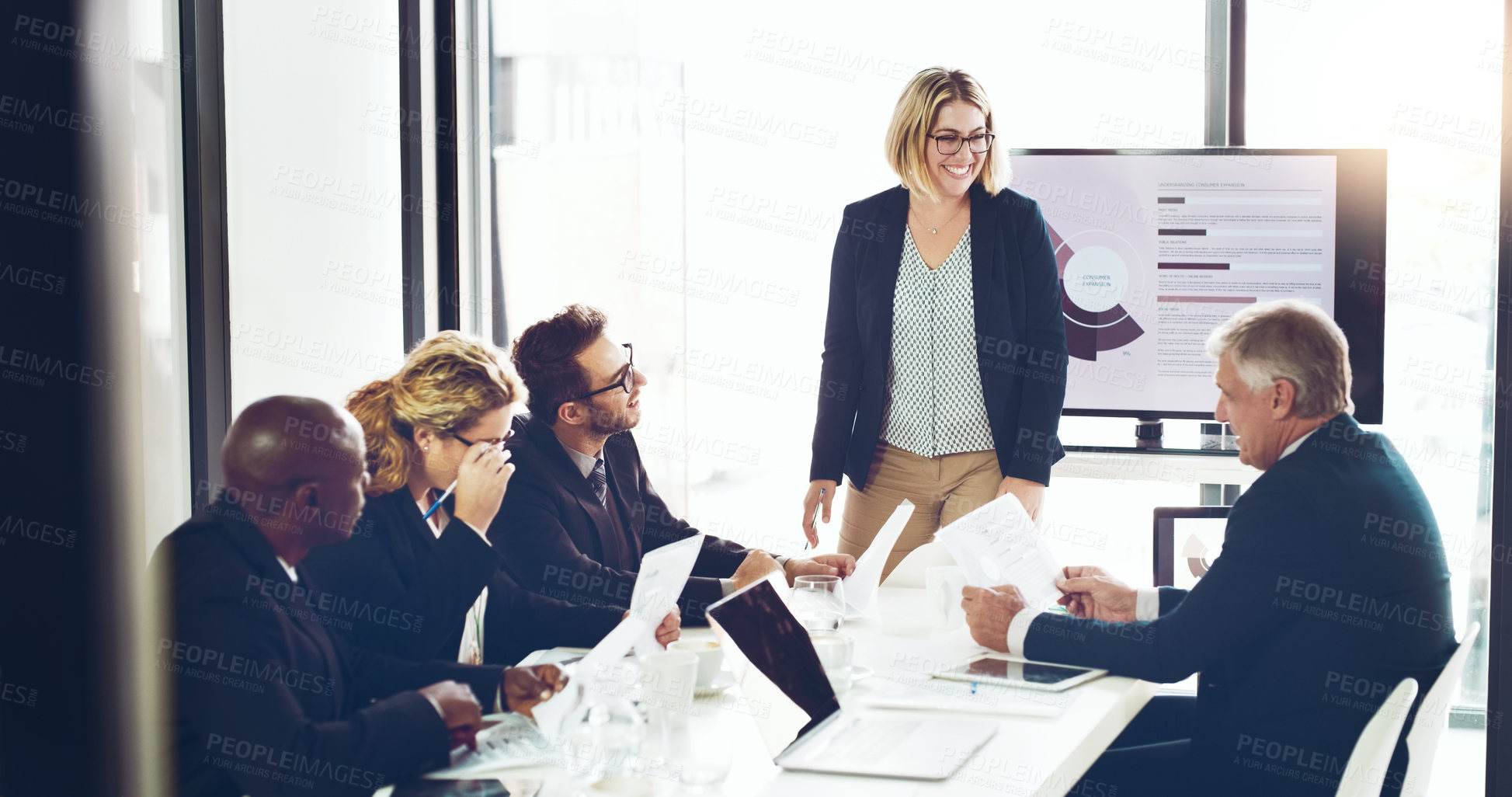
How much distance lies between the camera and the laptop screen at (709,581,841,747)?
128 centimetres

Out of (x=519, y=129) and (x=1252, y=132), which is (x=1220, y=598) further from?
(x=519, y=129)

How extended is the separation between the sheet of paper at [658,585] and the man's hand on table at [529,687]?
11 cm

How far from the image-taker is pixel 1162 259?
3.16 m

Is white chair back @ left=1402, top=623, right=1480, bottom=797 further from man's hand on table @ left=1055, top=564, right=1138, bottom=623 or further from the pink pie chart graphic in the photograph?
the pink pie chart graphic

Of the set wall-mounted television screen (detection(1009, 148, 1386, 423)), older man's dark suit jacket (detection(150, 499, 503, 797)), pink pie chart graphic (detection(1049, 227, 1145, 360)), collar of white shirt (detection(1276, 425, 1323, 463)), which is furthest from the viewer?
pink pie chart graphic (detection(1049, 227, 1145, 360))

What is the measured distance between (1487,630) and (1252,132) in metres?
1.48

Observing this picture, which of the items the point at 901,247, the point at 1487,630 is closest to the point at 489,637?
the point at 901,247

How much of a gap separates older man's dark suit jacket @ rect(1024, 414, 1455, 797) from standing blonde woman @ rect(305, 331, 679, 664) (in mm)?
730

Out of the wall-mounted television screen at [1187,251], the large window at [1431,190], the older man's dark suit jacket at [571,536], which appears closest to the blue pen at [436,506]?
the older man's dark suit jacket at [571,536]

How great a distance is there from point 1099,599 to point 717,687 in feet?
2.43

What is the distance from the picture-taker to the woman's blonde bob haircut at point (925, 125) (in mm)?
2529

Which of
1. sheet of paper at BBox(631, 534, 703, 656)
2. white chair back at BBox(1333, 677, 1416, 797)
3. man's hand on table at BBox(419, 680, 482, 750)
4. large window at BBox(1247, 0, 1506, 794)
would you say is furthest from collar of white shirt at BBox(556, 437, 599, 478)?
large window at BBox(1247, 0, 1506, 794)

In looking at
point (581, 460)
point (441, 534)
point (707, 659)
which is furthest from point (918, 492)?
point (441, 534)

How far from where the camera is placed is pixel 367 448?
1650 mm
